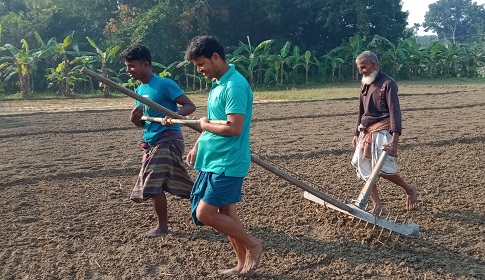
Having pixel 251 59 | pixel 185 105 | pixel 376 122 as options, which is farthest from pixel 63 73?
pixel 376 122

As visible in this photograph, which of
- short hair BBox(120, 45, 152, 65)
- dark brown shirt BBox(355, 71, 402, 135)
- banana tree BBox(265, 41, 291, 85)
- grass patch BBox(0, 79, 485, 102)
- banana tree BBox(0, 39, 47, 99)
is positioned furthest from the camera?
banana tree BBox(265, 41, 291, 85)

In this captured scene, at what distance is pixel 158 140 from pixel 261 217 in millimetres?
1311

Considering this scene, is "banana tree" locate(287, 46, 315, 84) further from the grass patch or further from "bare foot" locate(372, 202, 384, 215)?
"bare foot" locate(372, 202, 384, 215)

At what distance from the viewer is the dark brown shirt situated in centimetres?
485

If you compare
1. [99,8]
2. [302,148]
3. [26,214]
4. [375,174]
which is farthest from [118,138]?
[99,8]

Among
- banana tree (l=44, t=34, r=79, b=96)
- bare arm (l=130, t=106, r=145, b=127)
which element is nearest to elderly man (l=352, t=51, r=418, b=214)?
bare arm (l=130, t=106, r=145, b=127)

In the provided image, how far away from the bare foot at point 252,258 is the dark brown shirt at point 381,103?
6.03 ft

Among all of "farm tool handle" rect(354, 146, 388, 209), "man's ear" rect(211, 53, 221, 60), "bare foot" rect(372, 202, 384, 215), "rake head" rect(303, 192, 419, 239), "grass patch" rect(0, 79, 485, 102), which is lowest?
"grass patch" rect(0, 79, 485, 102)

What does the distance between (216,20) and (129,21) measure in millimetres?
4631

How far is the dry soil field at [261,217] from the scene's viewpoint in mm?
4059

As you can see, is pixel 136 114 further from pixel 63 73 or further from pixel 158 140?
pixel 63 73

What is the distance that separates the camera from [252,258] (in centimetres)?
377

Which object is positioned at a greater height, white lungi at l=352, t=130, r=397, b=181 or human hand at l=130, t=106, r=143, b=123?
human hand at l=130, t=106, r=143, b=123

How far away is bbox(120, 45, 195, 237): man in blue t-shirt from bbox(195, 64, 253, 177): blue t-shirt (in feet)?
3.26
